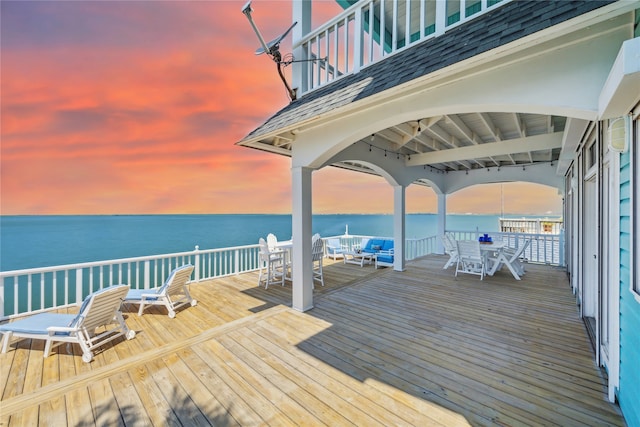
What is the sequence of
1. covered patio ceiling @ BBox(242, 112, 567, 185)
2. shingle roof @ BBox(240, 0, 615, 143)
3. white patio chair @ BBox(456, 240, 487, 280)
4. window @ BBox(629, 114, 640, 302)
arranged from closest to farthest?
window @ BBox(629, 114, 640, 302), shingle roof @ BBox(240, 0, 615, 143), covered patio ceiling @ BBox(242, 112, 567, 185), white patio chair @ BBox(456, 240, 487, 280)

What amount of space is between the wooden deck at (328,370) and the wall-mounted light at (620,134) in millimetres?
2024

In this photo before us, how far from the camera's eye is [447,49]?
98.3 inches

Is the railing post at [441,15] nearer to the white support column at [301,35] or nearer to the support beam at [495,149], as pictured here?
the white support column at [301,35]

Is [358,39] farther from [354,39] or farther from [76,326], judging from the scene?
[76,326]

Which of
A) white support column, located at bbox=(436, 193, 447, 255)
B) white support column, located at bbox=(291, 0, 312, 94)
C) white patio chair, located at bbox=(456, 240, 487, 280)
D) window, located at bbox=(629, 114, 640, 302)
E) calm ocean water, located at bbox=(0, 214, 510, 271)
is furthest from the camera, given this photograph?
calm ocean water, located at bbox=(0, 214, 510, 271)

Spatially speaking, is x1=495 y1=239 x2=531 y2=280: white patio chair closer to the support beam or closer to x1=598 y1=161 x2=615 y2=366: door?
the support beam

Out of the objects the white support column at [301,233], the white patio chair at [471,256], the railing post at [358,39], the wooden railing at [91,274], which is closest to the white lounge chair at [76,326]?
the wooden railing at [91,274]

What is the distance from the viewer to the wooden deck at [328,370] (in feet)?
6.48


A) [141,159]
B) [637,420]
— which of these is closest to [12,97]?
[141,159]

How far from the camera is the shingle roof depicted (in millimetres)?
1852

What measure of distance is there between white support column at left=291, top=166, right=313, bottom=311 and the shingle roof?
0.91 m

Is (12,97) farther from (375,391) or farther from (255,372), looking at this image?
(375,391)

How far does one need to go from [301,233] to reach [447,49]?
3.04m

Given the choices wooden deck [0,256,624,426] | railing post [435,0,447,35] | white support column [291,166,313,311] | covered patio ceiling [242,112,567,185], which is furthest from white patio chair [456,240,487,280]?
railing post [435,0,447,35]
